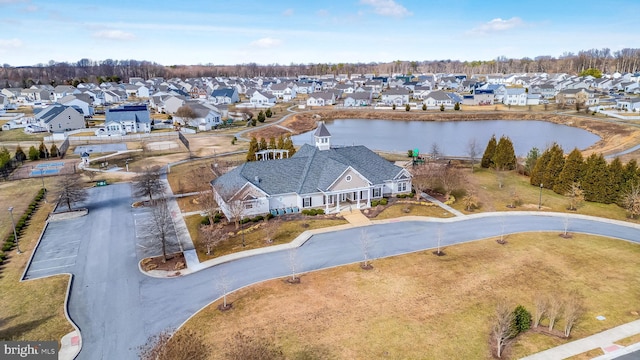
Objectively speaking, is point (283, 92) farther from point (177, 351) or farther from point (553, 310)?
point (177, 351)

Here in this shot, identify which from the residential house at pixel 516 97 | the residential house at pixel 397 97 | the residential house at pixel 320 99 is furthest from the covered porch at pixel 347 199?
the residential house at pixel 516 97

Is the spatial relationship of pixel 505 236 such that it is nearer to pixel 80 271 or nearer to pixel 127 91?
pixel 80 271

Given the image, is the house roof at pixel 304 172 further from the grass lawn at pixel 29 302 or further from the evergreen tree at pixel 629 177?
the evergreen tree at pixel 629 177

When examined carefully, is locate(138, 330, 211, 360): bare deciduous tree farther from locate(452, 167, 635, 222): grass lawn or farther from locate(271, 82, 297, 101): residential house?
locate(271, 82, 297, 101): residential house

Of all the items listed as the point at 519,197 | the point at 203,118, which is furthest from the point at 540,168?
the point at 203,118

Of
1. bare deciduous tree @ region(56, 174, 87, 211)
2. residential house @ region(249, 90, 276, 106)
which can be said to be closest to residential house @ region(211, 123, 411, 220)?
bare deciduous tree @ region(56, 174, 87, 211)

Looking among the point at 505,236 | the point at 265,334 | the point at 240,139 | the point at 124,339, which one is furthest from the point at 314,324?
the point at 240,139
